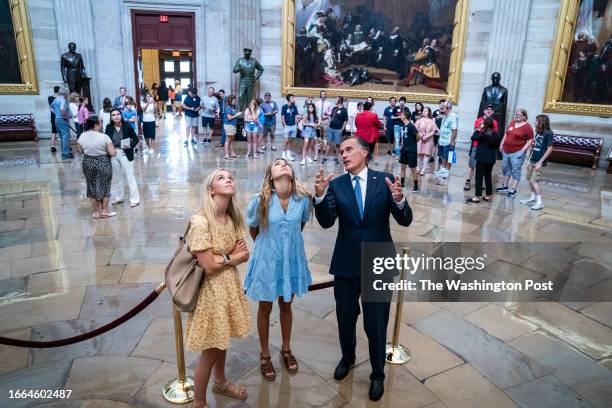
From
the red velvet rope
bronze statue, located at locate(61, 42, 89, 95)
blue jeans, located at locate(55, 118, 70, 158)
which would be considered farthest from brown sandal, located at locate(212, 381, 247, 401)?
bronze statue, located at locate(61, 42, 89, 95)

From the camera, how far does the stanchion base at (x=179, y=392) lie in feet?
11.0

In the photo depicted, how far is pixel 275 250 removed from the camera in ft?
11.1

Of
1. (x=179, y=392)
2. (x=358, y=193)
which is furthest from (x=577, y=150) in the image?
(x=179, y=392)

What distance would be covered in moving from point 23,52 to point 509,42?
50.3 feet

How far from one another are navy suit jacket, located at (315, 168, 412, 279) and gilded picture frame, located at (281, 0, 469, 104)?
13253mm

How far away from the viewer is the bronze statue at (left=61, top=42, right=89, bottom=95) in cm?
1390

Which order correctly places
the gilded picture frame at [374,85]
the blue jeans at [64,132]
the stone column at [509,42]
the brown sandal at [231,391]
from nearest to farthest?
the brown sandal at [231,391] → the blue jeans at [64,132] → the stone column at [509,42] → the gilded picture frame at [374,85]

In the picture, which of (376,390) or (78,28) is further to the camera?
(78,28)

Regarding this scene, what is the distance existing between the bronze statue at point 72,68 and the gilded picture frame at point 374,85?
6522mm

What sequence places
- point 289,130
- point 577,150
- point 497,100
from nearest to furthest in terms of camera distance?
point 289,130, point 577,150, point 497,100

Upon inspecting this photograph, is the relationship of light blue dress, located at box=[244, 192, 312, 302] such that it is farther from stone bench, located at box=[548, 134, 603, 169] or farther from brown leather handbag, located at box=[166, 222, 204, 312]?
stone bench, located at box=[548, 134, 603, 169]

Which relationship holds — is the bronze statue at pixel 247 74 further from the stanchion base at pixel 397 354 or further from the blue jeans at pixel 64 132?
the stanchion base at pixel 397 354

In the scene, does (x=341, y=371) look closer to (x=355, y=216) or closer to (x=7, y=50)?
(x=355, y=216)

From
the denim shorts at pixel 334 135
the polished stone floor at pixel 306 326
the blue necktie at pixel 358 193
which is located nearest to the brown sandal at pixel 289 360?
the polished stone floor at pixel 306 326
